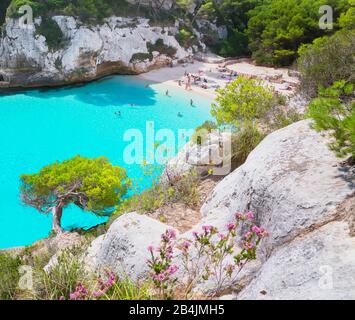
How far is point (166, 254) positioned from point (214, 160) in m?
6.09

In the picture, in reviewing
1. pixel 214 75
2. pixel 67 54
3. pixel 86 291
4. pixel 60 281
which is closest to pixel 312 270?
pixel 86 291

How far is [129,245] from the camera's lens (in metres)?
6.73

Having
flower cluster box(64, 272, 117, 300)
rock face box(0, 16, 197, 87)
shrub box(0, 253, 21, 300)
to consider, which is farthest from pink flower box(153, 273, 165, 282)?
rock face box(0, 16, 197, 87)

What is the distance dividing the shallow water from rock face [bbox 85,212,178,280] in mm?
8965

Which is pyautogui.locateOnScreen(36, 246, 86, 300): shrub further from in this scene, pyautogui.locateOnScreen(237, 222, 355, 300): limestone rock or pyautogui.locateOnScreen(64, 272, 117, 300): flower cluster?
pyautogui.locateOnScreen(237, 222, 355, 300): limestone rock

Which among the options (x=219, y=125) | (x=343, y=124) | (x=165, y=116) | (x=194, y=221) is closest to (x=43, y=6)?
(x=165, y=116)

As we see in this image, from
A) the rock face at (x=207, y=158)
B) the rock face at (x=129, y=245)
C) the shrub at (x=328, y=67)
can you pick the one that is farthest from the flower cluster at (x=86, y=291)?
the shrub at (x=328, y=67)

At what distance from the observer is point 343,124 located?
16.5 feet

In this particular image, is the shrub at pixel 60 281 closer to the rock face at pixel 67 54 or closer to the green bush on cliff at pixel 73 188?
the green bush on cliff at pixel 73 188

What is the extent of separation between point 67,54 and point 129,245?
28976 mm

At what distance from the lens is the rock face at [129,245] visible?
6.36m

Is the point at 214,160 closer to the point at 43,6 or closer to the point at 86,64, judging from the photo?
the point at 86,64

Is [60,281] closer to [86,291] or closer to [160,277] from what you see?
[86,291]

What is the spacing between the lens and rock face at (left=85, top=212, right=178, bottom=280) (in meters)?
6.36
